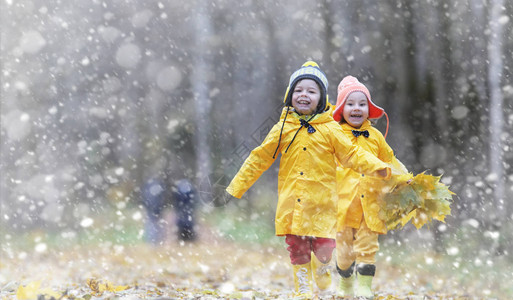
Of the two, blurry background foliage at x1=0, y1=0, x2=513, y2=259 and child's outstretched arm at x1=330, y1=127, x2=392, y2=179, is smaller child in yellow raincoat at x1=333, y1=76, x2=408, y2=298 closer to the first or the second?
child's outstretched arm at x1=330, y1=127, x2=392, y2=179

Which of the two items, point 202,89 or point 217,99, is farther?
point 202,89

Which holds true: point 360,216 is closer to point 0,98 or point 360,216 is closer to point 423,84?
point 423,84

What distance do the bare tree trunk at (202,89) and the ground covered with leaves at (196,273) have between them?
115 inches

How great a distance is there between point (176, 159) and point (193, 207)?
239cm

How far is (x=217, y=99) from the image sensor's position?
14078mm

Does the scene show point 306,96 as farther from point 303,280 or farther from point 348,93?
point 303,280

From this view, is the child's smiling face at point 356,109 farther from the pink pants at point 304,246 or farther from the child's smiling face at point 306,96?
the pink pants at point 304,246

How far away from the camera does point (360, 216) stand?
15.3ft

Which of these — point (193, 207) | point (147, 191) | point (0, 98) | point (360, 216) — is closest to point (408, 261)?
point (360, 216)

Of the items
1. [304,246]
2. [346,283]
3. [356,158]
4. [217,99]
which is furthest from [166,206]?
[356,158]

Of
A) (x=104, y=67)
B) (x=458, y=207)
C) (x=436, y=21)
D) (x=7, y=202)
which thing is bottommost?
(x=458, y=207)

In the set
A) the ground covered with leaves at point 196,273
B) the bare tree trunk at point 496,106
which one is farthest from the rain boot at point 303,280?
the bare tree trunk at point 496,106

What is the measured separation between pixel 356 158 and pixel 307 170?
1.38ft

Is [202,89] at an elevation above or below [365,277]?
above
